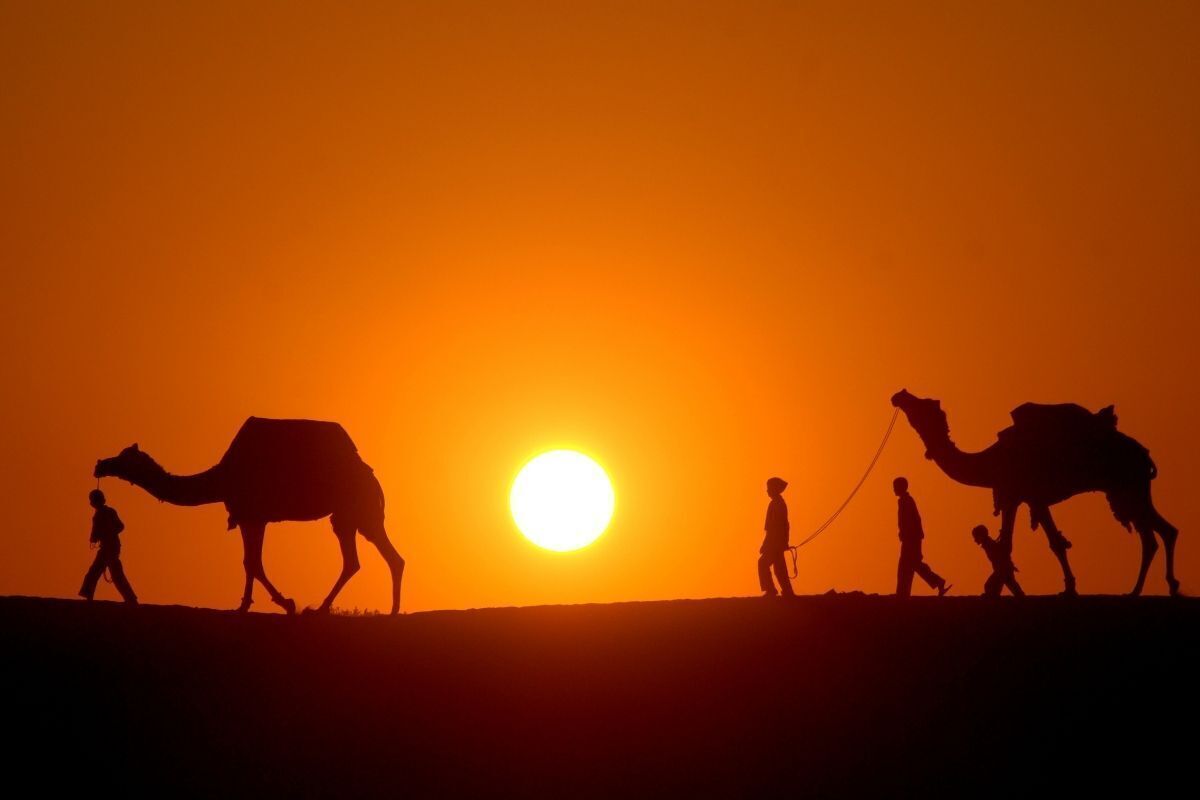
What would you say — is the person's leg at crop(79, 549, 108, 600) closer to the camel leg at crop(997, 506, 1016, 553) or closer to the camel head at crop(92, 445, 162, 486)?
the camel head at crop(92, 445, 162, 486)

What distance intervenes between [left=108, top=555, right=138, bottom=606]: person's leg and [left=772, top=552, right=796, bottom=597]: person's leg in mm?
8443

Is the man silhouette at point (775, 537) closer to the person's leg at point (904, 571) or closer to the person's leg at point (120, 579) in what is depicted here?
the person's leg at point (904, 571)

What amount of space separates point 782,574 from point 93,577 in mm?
8992

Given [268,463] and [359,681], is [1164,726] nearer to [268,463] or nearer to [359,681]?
[359,681]

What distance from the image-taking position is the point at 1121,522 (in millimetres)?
24609

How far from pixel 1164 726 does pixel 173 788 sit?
9.64 metres

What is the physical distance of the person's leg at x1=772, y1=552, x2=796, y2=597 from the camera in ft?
76.2

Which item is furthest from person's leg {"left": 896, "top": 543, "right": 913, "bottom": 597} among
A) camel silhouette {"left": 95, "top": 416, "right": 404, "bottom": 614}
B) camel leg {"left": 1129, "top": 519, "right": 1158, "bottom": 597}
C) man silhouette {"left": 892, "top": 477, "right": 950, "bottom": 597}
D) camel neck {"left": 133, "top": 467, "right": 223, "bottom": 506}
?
camel neck {"left": 133, "top": 467, "right": 223, "bottom": 506}

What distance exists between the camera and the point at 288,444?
24078 mm

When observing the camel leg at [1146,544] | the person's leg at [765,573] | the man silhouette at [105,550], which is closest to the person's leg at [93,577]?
the man silhouette at [105,550]

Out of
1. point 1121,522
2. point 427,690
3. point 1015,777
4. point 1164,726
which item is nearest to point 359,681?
point 427,690

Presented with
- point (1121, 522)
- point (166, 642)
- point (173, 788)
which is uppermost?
point (1121, 522)

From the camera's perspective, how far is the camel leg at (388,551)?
81.5 feet

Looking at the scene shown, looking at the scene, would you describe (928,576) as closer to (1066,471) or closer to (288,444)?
(1066,471)
